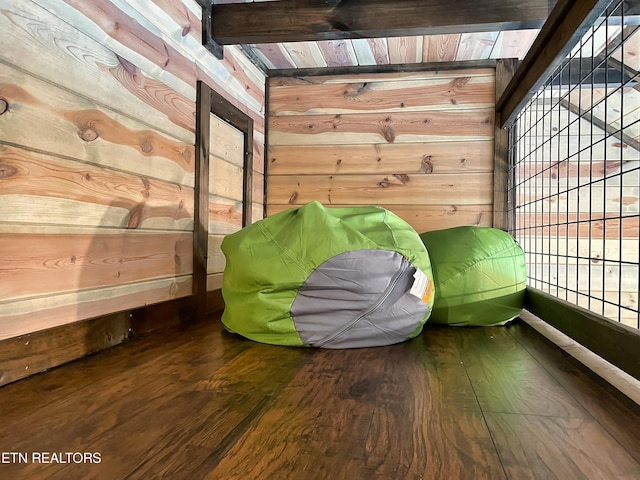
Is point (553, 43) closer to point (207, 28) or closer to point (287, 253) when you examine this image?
point (287, 253)

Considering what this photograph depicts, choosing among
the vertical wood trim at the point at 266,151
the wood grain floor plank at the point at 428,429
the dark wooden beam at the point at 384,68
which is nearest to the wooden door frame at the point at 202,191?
the vertical wood trim at the point at 266,151

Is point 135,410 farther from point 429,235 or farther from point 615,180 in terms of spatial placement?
point 615,180

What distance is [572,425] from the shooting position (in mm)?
992

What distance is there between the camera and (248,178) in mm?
2791

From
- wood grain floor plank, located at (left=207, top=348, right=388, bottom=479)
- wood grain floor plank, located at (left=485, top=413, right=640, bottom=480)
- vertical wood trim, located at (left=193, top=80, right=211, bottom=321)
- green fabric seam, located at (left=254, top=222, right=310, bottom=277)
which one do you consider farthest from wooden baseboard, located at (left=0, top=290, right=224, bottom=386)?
wood grain floor plank, located at (left=485, top=413, right=640, bottom=480)

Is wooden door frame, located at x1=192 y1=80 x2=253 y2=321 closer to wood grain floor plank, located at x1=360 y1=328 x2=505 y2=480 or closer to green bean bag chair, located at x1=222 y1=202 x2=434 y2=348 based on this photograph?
green bean bag chair, located at x1=222 y1=202 x2=434 y2=348

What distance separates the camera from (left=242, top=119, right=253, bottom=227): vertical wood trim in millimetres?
2766

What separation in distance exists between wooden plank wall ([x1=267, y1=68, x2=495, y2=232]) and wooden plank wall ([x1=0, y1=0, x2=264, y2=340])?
3.58 ft

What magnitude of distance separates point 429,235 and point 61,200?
1708 mm

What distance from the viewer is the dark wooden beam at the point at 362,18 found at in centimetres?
205

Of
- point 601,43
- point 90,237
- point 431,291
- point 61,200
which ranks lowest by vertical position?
point 431,291

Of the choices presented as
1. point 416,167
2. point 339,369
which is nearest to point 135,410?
point 339,369

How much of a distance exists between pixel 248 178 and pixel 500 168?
1623mm

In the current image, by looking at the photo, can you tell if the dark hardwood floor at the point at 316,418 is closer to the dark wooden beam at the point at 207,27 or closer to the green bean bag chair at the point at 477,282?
the green bean bag chair at the point at 477,282
